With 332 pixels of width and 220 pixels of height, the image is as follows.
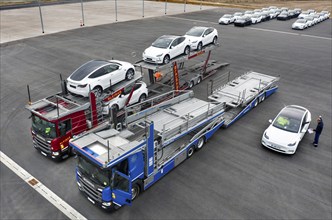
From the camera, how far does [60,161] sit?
12148mm

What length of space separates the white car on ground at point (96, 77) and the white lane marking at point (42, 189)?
14.1 feet

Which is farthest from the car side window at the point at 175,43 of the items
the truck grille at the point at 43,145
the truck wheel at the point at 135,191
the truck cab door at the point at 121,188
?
the truck cab door at the point at 121,188

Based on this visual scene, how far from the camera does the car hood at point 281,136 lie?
41.7 ft

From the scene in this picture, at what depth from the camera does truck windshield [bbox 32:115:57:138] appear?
11.3 metres

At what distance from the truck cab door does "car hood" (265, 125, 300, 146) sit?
24.2ft

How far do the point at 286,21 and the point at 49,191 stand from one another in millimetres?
50300

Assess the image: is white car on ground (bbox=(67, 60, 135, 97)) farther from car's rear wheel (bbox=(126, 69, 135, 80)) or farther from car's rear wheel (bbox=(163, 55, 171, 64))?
car's rear wheel (bbox=(163, 55, 171, 64))

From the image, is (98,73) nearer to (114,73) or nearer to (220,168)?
(114,73)

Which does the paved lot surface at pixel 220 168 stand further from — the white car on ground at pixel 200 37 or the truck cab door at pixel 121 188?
the white car on ground at pixel 200 37

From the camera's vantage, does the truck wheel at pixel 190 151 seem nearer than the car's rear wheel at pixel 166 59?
Yes

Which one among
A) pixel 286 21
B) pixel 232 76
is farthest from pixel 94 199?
pixel 286 21

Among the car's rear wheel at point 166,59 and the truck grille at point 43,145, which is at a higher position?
the car's rear wheel at point 166,59

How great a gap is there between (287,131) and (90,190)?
373 inches

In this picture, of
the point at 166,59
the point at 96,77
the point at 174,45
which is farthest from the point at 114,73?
the point at 174,45
